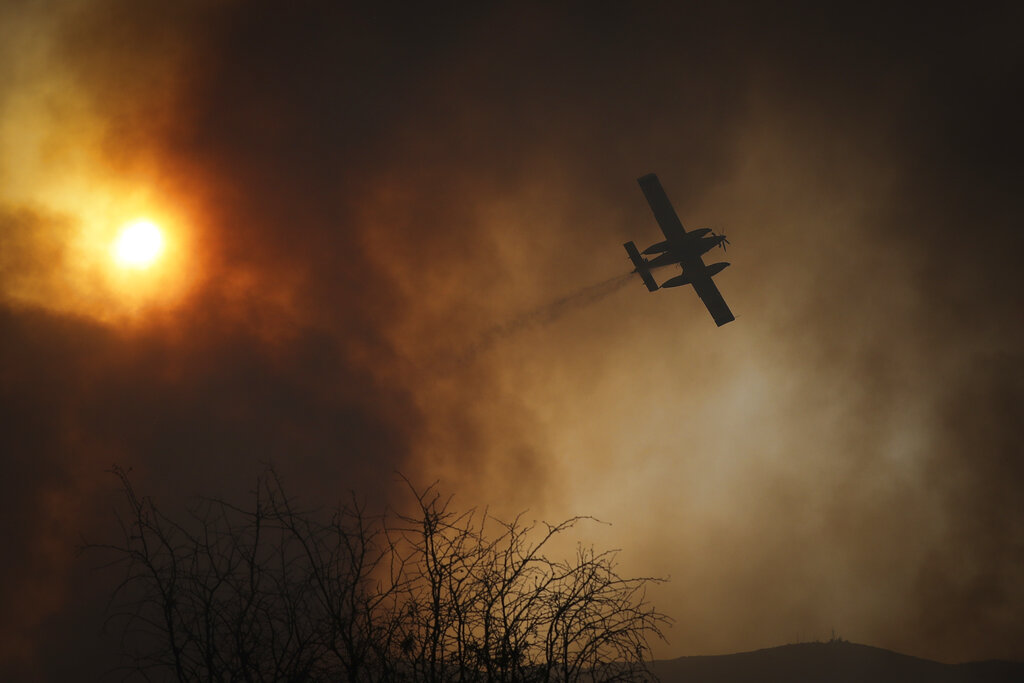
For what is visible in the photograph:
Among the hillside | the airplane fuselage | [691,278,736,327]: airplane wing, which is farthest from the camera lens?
the hillside

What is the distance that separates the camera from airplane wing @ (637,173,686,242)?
4266 centimetres

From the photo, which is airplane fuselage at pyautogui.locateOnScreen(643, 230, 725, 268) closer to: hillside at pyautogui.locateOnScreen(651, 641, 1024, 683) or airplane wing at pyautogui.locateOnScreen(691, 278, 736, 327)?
airplane wing at pyautogui.locateOnScreen(691, 278, 736, 327)

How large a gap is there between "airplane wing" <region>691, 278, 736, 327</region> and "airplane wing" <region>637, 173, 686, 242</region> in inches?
150

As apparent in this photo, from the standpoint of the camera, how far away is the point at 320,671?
7508 millimetres

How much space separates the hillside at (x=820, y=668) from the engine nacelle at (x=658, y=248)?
69.8m

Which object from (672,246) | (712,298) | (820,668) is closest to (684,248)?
(672,246)

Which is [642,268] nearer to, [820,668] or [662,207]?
[662,207]

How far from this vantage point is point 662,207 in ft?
140

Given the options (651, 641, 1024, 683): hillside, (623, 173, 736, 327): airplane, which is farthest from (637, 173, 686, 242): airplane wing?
(651, 641, 1024, 683): hillside

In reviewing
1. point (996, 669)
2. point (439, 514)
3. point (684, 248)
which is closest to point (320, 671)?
point (439, 514)

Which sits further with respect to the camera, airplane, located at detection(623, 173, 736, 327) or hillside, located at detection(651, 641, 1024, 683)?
hillside, located at detection(651, 641, 1024, 683)

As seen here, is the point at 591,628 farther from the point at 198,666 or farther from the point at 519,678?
the point at 198,666

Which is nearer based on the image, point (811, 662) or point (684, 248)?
point (684, 248)

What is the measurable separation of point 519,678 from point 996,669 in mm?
140285
